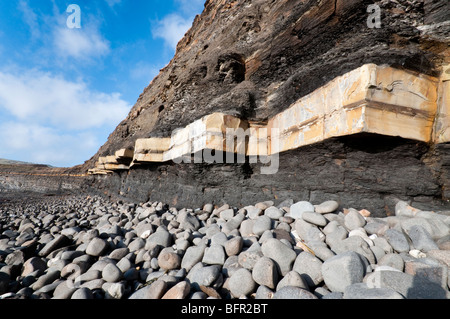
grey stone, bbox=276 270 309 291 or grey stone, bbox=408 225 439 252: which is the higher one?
grey stone, bbox=408 225 439 252

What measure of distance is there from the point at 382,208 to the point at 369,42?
1.64 m

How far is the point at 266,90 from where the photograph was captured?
313 cm

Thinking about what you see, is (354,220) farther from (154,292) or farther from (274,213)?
(154,292)

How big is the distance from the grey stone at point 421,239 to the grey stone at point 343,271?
475mm

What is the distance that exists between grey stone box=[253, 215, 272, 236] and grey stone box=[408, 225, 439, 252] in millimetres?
1049

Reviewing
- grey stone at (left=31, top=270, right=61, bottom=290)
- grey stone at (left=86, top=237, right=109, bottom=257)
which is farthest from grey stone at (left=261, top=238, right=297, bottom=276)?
grey stone at (left=31, top=270, right=61, bottom=290)

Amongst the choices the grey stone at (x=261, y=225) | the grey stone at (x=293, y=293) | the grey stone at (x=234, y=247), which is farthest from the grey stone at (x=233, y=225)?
the grey stone at (x=293, y=293)

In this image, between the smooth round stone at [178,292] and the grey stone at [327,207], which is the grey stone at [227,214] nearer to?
the grey stone at [327,207]

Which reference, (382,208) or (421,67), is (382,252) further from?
(421,67)

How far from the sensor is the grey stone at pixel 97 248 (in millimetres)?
2031

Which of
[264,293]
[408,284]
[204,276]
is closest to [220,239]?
[204,276]

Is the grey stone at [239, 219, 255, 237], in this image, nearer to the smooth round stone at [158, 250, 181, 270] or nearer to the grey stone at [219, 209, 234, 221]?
the grey stone at [219, 209, 234, 221]

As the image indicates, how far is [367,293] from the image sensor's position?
100 centimetres

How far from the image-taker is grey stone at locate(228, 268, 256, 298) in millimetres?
1254
